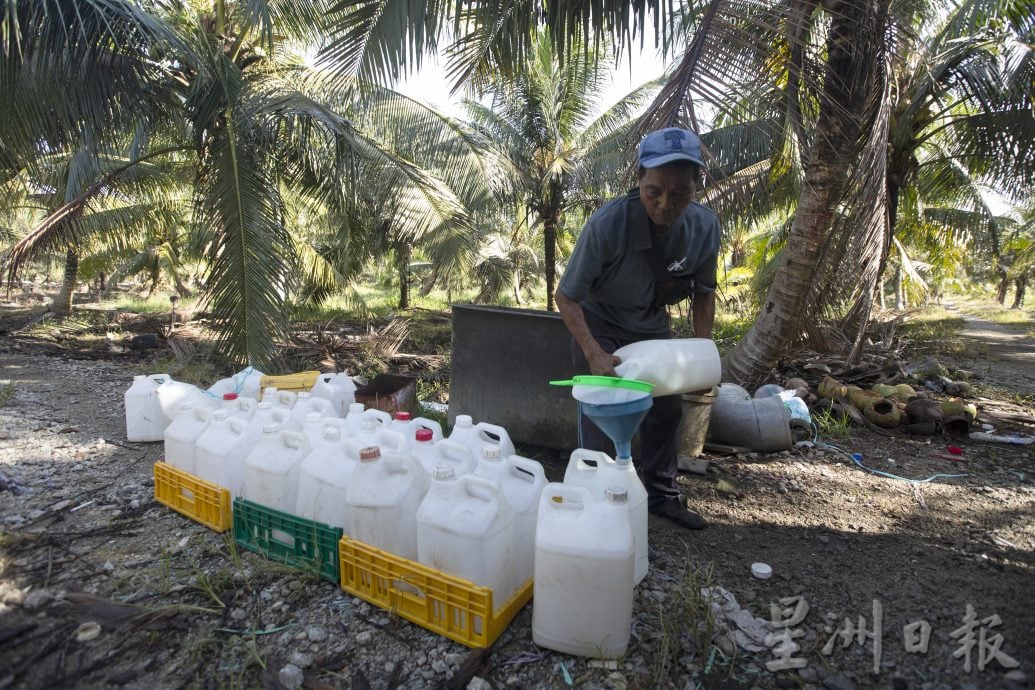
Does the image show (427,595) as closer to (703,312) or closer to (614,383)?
(614,383)

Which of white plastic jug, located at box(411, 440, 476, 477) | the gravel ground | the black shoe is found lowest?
the gravel ground

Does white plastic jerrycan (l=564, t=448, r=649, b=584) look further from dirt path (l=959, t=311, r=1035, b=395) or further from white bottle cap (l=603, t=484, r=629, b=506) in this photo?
dirt path (l=959, t=311, r=1035, b=395)

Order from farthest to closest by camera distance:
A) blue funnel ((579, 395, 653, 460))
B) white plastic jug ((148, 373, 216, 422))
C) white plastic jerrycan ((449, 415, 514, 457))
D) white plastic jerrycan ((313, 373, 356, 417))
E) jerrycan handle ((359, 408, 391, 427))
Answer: white plastic jerrycan ((313, 373, 356, 417)), white plastic jug ((148, 373, 216, 422)), jerrycan handle ((359, 408, 391, 427)), white plastic jerrycan ((449, 415, 514, 457)), blue funnel ((579, 395, 653, 460))

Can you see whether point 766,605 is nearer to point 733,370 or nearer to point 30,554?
point 30,554

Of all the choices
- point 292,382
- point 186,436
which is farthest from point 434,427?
point 292,382

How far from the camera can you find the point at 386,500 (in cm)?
205

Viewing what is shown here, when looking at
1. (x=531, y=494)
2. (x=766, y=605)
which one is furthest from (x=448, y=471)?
(x=766, y=605)

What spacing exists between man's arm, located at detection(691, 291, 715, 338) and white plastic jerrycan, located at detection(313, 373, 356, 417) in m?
2.28

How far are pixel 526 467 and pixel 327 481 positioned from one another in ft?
2.62

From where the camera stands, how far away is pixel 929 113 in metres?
6.86

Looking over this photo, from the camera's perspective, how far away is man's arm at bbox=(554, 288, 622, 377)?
7.65 feet

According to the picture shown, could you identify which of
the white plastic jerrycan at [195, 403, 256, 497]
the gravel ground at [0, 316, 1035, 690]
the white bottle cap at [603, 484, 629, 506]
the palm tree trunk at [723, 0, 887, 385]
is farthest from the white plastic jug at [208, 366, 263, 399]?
the palm tree trunk at [723, 0, 887, 385]

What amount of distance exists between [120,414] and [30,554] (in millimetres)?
2385

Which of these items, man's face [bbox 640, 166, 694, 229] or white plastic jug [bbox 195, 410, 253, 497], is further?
white plastic jug [bbox 195, 410, 253, 497]
